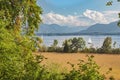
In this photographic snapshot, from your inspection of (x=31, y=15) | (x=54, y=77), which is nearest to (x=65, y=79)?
(x=54, y=77)

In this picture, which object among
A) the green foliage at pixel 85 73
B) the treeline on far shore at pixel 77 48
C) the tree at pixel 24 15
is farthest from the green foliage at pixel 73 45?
the green foliage at pixel 85 73

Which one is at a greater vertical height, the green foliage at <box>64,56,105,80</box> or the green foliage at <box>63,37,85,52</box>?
the green foliage at <box>63,37,85,52</box>

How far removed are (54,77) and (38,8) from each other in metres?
23.8

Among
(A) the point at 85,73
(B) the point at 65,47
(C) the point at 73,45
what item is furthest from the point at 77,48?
(A) the point at 85,73

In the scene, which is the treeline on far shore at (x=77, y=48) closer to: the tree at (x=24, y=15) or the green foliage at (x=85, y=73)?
the tree at (x=24, y=15)

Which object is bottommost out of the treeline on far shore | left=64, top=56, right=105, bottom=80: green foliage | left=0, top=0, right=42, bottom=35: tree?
left=64, top=56, right=105, bottom=80: green foliage

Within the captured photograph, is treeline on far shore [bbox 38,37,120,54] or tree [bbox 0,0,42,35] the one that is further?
treeline on far shore [bbox 38,37,120,54]

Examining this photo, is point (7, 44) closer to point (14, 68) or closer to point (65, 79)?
point (14, 68)

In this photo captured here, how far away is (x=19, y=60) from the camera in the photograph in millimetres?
9867

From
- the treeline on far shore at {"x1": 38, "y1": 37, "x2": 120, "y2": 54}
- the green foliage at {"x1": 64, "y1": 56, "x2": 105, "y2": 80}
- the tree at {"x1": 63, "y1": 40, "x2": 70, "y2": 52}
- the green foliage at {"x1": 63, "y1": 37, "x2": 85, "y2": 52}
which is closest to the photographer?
the green foliage at {"x1": 64, "y1": 56, "x2": 105, "y2": 80}

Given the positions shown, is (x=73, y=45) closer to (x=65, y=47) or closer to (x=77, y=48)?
(x=77, y=48)

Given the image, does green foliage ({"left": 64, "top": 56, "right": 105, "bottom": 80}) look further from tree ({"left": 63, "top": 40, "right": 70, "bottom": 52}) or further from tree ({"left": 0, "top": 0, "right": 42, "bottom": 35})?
tree ({"left": 63, "top": 40, "right": 70, "bottom": 52})

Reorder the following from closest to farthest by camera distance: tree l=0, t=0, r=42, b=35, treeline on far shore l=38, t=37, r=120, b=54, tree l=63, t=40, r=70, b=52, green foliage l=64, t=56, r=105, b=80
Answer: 1. green foliage l=64, t=56, r=105, b=80
2. tree l=0, t=0, r=42, b=35
3. treeline on far shore l=38, t=37, r=120, b=54
4. tree l=63, t=40, r=70, b=52

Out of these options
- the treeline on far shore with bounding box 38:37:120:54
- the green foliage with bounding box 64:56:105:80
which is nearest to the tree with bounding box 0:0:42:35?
the green foliage with bounding box 64:56:105:80
